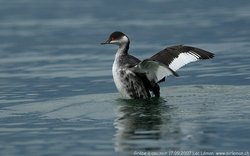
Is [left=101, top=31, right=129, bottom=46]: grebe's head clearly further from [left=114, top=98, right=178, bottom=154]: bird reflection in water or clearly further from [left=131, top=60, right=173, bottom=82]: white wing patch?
[left=114, top=98, right=178, bottom=154]: bird reflection in water

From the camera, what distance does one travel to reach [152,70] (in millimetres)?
14906

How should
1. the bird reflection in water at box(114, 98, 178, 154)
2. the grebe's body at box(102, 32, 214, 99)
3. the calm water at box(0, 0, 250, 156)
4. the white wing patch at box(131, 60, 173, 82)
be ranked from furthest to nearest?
the grebe's body at box(102, 32, 214, 99) < the white wing patch at box(131, 60, 173, 82) < the calm water at box(0, 0, 250, 156) < the bird reflection in water at box(114, 98, 178, 154)

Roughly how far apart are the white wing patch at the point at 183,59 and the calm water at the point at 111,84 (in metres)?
0.51

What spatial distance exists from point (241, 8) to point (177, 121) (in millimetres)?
19385

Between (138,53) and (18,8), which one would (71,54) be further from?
(18,8)

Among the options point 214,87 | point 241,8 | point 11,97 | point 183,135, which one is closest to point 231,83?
point 214,87

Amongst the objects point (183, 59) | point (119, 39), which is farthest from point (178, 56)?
point (119, 39)

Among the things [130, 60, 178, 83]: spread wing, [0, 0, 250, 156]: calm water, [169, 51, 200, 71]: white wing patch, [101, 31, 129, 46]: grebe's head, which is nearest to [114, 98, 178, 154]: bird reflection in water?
[0, 0, 250, 156]: calm water

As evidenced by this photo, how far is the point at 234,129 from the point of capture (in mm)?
12258

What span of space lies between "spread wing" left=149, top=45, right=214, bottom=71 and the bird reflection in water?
67 cm

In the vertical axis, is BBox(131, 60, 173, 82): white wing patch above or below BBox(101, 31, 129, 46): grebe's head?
below

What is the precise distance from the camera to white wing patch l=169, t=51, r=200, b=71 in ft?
51.1

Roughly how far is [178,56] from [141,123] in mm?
2886

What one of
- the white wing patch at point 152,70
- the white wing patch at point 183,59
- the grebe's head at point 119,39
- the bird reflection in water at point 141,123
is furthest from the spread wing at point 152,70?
the grebe's head at point 119,39
